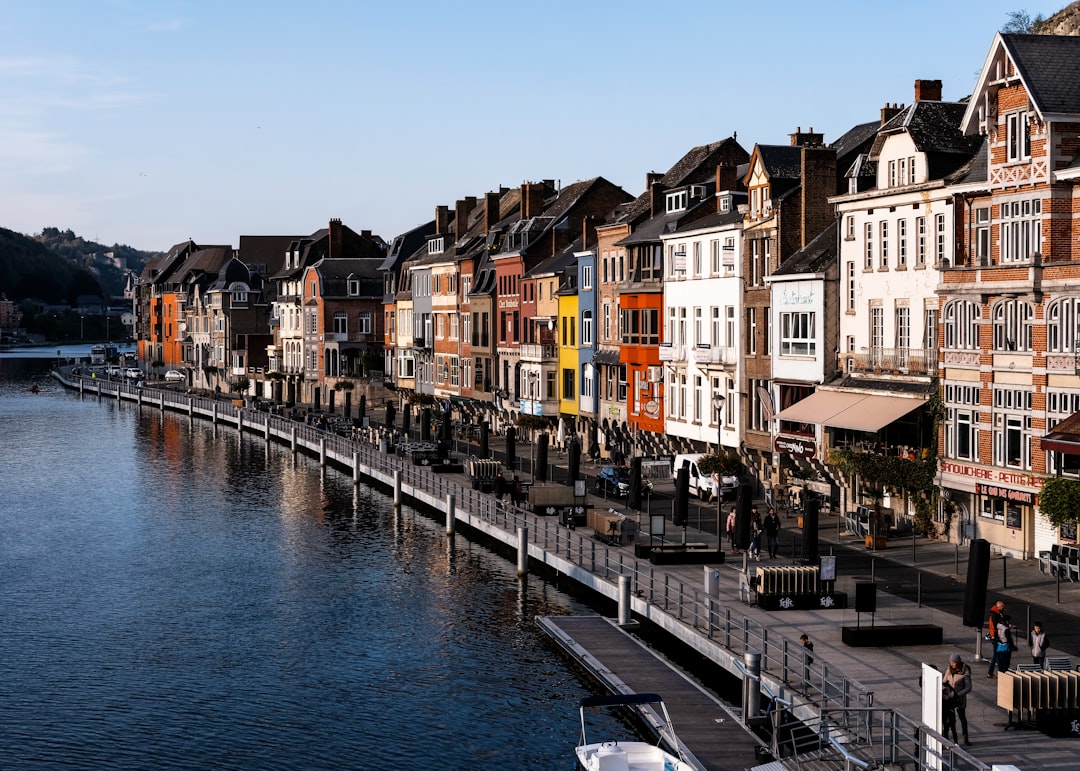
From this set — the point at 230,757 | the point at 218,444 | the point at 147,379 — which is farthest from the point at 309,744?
the point at 147,379

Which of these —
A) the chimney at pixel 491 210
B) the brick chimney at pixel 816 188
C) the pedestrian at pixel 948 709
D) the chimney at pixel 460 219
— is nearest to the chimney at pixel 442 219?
the chimney at pixel 460 219

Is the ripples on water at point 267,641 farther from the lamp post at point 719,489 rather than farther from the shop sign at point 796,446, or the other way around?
the shop sign at point 796,446

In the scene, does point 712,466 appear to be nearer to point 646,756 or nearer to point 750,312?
point 750,312

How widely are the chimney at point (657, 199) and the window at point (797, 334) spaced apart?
18.1 metres

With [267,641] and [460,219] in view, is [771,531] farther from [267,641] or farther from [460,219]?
[460,219]

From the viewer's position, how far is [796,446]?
61031mm

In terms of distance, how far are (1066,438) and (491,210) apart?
7074 centimetres

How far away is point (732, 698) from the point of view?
36.7 meters

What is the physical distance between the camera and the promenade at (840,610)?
30234 mm

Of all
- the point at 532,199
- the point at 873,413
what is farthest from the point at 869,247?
the point at 532,199

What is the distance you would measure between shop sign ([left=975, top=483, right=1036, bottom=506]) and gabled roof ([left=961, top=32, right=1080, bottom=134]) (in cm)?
1167

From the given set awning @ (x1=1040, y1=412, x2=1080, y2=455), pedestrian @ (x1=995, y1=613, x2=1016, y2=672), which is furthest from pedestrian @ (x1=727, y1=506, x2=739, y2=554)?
pedestrian @ (x1=995, y1=613, x2=1016, y2=672)

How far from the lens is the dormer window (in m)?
76.1

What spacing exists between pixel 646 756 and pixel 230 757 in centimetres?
992
